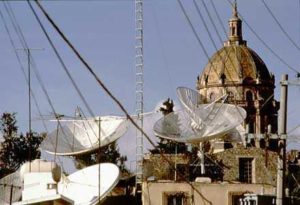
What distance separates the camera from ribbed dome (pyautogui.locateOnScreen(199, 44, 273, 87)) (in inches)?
3211

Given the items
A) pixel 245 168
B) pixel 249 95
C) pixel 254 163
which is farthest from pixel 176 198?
pixel 249 95

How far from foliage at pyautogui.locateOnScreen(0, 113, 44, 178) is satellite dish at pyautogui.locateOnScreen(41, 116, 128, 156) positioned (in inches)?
620

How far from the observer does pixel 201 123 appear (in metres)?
47.2

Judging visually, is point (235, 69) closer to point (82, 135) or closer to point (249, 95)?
point (249, 95)

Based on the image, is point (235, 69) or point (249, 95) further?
point (235, 69)

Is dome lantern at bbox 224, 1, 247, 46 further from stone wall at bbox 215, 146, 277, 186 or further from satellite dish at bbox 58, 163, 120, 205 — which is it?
satellite dish at bbox 58, 163, 120, 205

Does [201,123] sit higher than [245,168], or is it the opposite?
[201,123]

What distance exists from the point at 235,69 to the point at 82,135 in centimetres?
3551

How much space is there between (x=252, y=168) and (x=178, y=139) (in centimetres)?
426

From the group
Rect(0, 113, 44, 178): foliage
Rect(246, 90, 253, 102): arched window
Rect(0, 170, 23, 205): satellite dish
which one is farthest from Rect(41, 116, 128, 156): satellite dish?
Rect(246, 90, 253, 102): arched window

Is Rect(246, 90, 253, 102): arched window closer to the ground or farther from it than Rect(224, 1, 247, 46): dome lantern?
closer to the ground

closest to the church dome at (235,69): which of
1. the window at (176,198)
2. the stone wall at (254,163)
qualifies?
the stone wall at (254,163)

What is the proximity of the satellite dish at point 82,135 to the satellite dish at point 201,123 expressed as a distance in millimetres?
2029

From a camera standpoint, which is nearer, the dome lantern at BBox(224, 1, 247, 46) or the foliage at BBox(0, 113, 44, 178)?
the foliage at BBox(0, 113, 44, 178)
